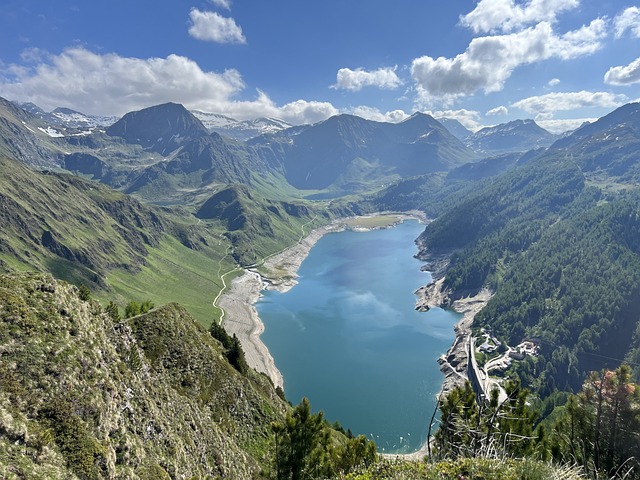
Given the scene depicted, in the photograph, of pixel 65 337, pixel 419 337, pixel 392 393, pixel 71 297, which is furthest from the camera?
pixel 419 337

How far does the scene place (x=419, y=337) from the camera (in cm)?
16350

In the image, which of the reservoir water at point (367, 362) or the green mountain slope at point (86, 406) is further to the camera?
the reservoir water at point (367, 362)

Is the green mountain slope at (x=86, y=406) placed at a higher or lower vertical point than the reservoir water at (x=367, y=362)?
higher

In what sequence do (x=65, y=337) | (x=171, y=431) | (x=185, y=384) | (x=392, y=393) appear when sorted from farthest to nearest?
(x=392, y=393) < (x=185, y=384) < (x=171, y=431) < (x=65, y=337)

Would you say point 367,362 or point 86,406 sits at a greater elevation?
point 86,406

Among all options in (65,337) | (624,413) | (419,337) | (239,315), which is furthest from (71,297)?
(239,315)

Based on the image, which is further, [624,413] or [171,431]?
[171,431]

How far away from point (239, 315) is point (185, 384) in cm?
15600

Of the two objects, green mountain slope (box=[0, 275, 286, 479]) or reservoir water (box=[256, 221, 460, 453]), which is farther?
reservoir water (box=[256, 221, 460, 453])

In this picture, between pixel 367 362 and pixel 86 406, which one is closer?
pixel 86 406

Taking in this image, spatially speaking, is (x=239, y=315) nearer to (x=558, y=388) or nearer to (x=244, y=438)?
(x=558, y=388)

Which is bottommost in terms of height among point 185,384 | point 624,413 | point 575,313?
point 575,313

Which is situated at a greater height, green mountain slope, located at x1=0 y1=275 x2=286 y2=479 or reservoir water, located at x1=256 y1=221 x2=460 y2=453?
green mountain slope, located at x1=0 y1=275 x2=286 y2=479

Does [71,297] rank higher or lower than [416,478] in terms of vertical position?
higher
